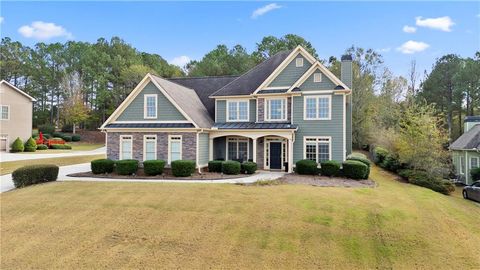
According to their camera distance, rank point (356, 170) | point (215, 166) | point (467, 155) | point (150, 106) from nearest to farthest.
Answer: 1. point (356, 170)
2. point (215, 166)
3. point (150, 106)
4. point (467, 155)

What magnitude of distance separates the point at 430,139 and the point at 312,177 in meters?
8.95

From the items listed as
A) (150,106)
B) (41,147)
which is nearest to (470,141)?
(150,106)

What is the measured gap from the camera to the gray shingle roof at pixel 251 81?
22.0m

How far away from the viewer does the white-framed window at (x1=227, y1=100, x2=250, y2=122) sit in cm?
2180

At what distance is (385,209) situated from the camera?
11.0 metres

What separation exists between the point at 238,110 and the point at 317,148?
6416mm

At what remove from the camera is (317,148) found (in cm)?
1967

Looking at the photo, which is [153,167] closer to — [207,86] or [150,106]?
[150,106]

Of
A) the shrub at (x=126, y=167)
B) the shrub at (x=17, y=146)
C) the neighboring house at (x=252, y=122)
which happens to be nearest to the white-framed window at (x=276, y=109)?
the neighboring house at (x=252, y=122)

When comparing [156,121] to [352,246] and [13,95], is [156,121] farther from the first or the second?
[13,95]

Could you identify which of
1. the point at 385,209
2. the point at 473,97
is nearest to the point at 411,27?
the point at 385,209

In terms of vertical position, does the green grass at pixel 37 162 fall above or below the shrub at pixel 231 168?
below

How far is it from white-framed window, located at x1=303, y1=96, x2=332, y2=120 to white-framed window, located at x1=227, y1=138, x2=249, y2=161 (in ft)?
16.1

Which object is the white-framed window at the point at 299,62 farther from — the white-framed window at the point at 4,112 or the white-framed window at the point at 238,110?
the white-framed window at the point at 4,112
